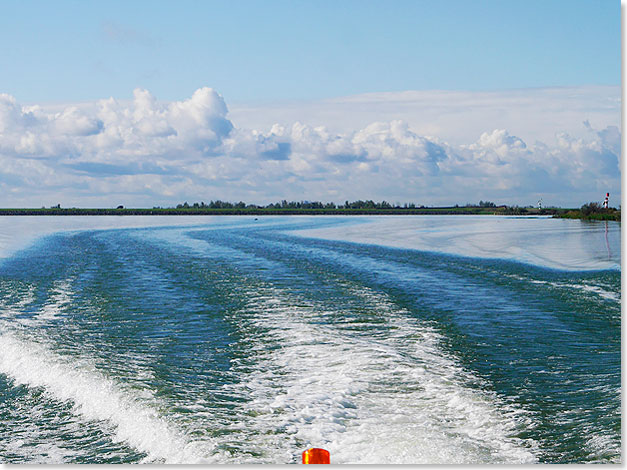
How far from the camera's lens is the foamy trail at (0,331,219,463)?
5180mm

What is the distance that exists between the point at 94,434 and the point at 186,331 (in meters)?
3.94

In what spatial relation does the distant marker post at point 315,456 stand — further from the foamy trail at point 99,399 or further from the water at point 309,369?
A: the foamy trail at point 99,399

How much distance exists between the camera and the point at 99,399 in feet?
20.9

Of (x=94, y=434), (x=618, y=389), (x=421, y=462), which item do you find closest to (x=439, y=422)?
(x=421, y=462)

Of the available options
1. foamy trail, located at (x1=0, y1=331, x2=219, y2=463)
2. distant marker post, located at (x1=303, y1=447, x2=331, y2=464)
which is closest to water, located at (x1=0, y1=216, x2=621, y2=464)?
foamy trail, located at (x1=0, y1=331, x2=219, y2=463)

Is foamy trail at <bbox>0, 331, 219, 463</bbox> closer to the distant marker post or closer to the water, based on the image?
the water

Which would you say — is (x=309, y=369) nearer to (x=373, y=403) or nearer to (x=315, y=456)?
(x=373, y=403)

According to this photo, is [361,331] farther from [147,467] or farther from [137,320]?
[147,467]

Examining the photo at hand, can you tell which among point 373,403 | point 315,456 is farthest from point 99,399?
point 315,456

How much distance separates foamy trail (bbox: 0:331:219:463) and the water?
0.02 meters

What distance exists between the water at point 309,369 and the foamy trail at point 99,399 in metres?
0.02

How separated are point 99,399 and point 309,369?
2.62 metres

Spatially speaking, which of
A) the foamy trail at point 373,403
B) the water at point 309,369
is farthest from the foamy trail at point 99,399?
the foamy trail at point 373,403

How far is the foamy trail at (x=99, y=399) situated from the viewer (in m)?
5.18
